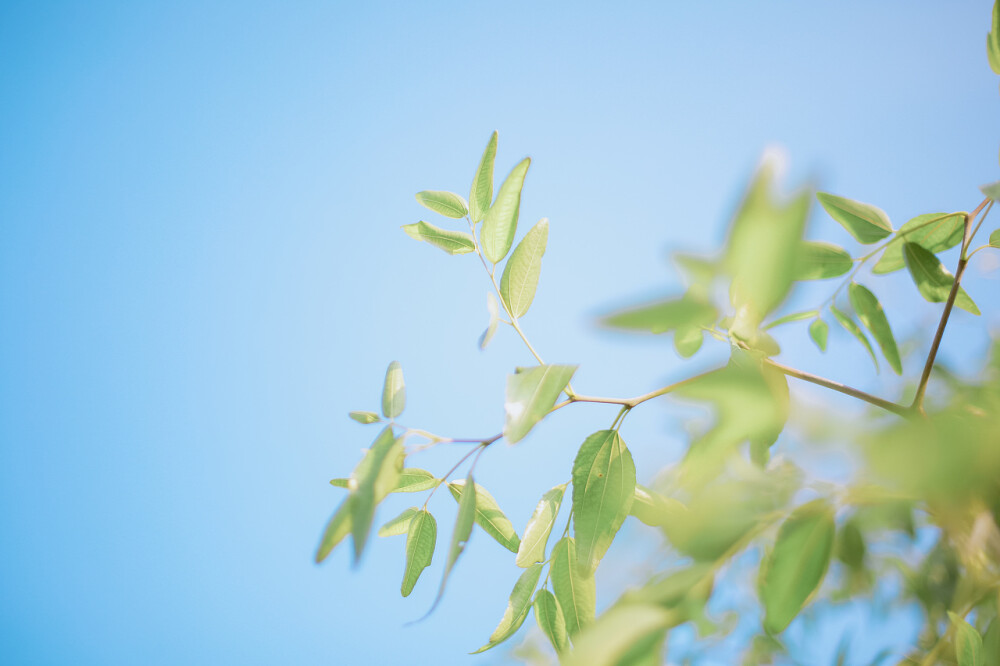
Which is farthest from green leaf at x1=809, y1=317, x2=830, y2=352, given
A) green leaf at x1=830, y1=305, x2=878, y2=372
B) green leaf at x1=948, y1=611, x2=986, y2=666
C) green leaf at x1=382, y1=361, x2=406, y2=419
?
green leaf at x1=382, y1=361, x2=406, y2=419

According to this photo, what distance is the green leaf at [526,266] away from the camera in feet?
1.00

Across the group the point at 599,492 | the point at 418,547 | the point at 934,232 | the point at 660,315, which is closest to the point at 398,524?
the point at 418,547

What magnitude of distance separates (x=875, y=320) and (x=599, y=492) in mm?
204

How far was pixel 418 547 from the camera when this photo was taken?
30 cm

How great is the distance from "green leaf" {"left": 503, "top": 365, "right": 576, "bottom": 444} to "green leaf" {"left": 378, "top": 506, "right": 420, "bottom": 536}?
0.17 metres

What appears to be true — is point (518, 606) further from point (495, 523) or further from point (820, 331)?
point (820, 331)

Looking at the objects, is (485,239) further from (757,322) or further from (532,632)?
(532,632)

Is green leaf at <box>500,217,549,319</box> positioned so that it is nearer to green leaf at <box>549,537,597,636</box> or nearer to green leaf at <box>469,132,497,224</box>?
green leaf at <box>469,132,497,224</box>

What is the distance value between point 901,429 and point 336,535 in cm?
17

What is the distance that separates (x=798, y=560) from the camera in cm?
16

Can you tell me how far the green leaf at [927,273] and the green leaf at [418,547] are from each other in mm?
304

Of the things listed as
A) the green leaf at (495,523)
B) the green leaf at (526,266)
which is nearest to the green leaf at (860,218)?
the green leaf at (526,266)

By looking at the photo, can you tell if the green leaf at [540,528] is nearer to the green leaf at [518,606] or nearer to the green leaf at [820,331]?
the green leaf at [518,606]

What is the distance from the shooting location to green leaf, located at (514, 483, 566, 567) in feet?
0.92
